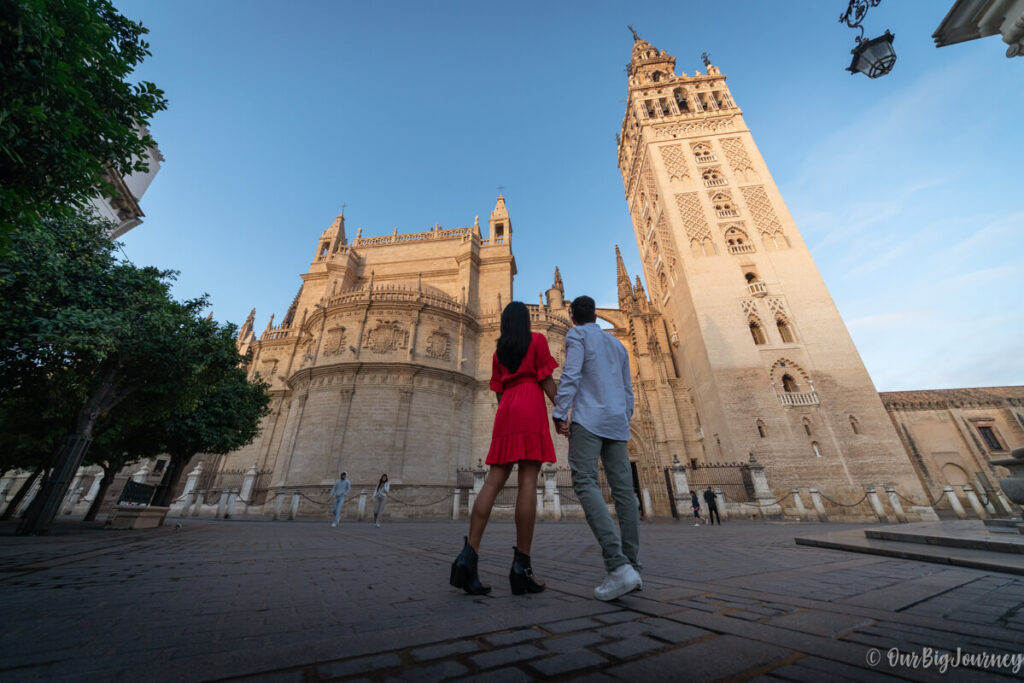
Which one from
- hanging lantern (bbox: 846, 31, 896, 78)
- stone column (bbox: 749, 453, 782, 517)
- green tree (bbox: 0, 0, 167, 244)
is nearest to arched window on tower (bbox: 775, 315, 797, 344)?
stone column (bbox: 749, 453, 782, 517)

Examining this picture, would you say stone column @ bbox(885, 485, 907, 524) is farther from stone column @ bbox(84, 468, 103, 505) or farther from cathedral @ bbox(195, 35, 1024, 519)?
stone column @ bbox(84, 468, 103, 505)

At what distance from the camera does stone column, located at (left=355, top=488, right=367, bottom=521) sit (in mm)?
14875

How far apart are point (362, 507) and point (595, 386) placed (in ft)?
49.5

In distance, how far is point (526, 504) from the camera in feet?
8.48

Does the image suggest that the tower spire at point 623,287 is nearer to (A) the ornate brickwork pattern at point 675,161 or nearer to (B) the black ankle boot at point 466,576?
(A) the ornate brickwork pattern at point 675,161

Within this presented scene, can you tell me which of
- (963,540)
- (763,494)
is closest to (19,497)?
(963,540)

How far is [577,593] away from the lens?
231 centimetres

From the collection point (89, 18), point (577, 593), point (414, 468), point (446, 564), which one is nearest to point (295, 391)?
point (414, 468)

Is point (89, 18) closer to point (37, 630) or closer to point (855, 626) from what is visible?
point (37, 630)

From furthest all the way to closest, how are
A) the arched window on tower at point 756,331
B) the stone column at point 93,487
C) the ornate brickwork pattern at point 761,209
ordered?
the ornate brickwork pattern at point 761,209 < the stone column at point 93,487 < the arched window on tower at point 756,331

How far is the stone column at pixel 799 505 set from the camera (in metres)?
14.7

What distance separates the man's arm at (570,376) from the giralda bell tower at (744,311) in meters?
16.8

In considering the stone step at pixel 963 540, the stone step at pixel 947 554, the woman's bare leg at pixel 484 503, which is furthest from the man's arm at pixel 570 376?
the stone step at pixel 963 540

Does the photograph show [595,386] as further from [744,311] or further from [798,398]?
[744,311]
